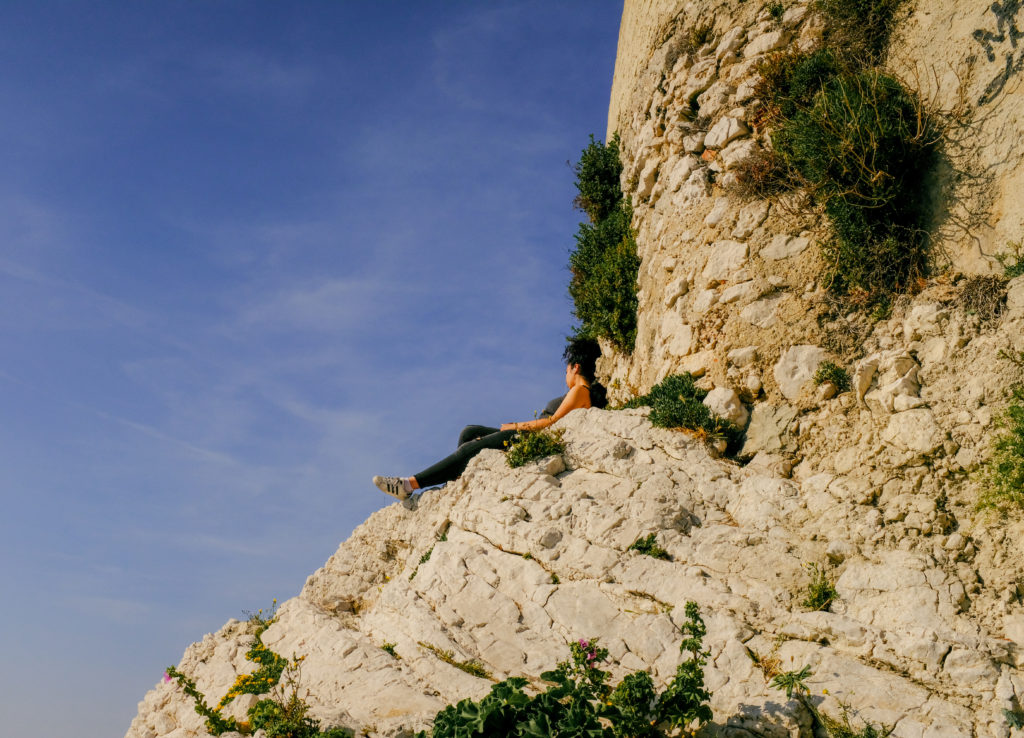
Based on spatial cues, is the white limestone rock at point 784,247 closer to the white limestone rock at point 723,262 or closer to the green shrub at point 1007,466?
the white limestone rock at point 723,262

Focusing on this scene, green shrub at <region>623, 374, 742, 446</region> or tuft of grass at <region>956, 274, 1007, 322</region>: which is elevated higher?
green shrub at <region>623, 374, 742, 446</region>

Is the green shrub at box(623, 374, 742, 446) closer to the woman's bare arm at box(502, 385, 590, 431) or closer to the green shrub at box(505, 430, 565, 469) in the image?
the green shrub at box(505, 430, 565, 469)

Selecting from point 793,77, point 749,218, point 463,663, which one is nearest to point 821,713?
point 463,663

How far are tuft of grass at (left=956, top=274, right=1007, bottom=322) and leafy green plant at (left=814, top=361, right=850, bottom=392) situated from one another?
130 centimetres

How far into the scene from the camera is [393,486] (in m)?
9.73

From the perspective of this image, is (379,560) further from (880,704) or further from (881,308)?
(881,308)

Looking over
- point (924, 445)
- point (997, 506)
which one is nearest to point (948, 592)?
point (997, 506)

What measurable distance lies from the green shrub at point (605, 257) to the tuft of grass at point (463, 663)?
19.5ft

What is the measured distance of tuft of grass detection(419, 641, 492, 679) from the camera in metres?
6.81

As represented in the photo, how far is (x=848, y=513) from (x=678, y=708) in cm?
274

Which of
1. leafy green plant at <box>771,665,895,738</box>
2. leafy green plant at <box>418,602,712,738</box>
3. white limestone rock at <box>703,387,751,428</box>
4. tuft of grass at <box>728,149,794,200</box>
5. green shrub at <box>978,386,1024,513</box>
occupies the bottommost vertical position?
leafy green plant at <box>771,665,895,738</box>

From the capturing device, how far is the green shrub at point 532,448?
8.95m

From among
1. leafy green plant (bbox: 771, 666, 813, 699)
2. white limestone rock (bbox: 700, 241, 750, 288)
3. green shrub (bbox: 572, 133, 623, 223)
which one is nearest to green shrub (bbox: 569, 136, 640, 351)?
green shrub (bbox: 572, 133, 623, 223)

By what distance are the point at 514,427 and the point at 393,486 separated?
6.22ft
